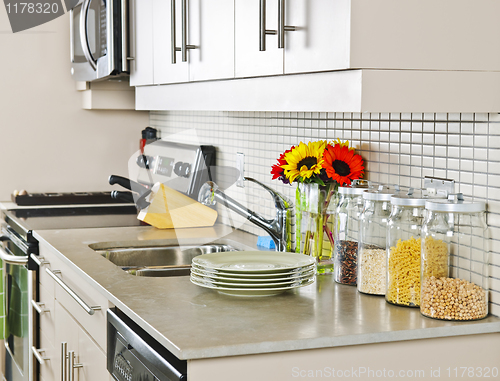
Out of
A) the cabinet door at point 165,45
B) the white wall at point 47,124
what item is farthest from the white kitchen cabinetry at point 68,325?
the white wall at point 47,124

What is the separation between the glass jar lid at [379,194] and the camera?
4.57ft

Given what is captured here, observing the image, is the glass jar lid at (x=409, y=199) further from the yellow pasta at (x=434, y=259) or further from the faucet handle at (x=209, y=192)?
the faucet handle at (x=209, y=192)

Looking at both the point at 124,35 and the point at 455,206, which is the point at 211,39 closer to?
the point at 455,206

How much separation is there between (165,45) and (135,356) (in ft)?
3.65

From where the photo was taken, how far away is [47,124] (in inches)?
127

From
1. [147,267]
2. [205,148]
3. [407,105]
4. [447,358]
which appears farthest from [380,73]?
[205,148]

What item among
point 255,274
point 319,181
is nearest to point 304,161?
point 319,181

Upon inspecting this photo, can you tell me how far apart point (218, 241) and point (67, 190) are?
140cm

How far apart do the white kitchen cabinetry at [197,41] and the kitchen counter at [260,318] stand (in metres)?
0.55

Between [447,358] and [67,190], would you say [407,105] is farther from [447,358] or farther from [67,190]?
[67,190]

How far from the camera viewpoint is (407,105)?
43.3 inches

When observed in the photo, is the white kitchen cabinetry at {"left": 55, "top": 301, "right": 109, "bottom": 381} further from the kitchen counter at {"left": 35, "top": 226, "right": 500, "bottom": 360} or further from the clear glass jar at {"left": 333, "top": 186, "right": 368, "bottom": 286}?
the clear glass jar at {"left": 333, "top": 186, "right": 368, "bottom": 286}

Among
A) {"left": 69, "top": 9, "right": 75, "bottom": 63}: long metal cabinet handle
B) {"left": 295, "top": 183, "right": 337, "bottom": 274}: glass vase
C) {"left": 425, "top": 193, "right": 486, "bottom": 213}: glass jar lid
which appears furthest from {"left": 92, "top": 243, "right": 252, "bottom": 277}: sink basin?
{"left": 69, "top": 9, "right": 75, "bottom": 63}: long metal cabinet handle

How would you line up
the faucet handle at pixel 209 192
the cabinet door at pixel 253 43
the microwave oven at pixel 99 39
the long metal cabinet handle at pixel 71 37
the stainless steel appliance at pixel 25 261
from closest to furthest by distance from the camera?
1. the cabinet door at pixel 253 43
2. the faucet handle at pixel 209 192
3. the stainless steel appliance at pixel 25 261
4. the microwave oven at pixel 99 39
5. the long metal cabinet handle at pixel 71 37
